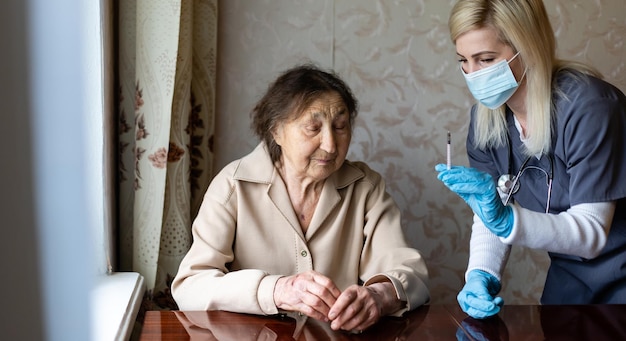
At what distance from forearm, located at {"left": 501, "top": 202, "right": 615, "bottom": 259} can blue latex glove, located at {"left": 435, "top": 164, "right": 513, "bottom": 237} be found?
2 cm

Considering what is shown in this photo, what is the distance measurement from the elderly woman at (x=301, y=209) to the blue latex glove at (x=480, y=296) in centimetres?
13

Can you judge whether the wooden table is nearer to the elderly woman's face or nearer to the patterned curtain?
the elderly woman's face

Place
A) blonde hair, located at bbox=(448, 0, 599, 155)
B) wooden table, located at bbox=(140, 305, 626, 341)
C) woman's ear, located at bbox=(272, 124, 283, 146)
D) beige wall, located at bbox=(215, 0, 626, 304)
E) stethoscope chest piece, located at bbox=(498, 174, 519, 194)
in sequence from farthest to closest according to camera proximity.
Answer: beige wall, located at bbox=(215, 0, 626, 304), woman's ear, located at bbox=(272, 124, 283, 146), stethoscope chest piece, located at bbox=(498, 174, 519, 194), blonde hair, located at bbox=(448, 0, 599, 155), wooden table, located at bbox=(140, 305, 626, 341)

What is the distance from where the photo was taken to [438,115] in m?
2.43

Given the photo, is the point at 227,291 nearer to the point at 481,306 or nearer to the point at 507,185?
the point at 481,306

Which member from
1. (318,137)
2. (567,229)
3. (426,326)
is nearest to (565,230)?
(567,229)

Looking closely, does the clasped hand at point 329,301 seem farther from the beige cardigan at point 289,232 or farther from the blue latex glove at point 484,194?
the blue latex glove at point 484,194

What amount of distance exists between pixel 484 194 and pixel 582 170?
252mm

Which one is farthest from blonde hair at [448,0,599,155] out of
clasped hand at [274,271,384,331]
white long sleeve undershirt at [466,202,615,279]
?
clasped hand at [274,271,384,331]

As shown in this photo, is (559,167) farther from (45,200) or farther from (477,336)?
(45,200)

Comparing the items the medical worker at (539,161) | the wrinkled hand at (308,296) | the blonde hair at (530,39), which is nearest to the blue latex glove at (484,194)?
the medical worker at (539,161)

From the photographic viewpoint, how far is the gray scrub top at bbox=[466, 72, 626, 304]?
5.13ft

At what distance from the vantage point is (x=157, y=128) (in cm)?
197

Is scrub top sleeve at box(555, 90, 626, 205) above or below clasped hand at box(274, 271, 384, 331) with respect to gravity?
above
